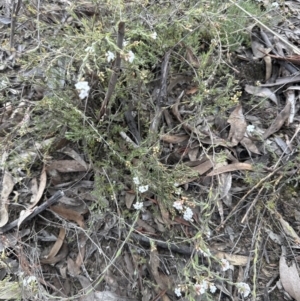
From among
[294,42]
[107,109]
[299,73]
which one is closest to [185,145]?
[107,109]

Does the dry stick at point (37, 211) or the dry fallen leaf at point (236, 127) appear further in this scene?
the dry fallen leaf at point (236, 127)

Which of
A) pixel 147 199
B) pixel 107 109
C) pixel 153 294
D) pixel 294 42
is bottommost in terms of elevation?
pixel 153 294

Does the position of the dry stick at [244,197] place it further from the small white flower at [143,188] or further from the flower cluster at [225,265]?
the small white flower at [143,188]

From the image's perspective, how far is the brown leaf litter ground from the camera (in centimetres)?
174

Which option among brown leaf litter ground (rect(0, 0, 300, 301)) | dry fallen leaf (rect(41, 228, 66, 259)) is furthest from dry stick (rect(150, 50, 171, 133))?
dry fallen leaf (rect(41, 228, 66, 259))

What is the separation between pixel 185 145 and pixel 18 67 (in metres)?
1.01

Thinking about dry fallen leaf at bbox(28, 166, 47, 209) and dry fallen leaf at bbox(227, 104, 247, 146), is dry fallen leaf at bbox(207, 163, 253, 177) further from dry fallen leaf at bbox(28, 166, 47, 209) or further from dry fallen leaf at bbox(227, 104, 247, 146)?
dry fallen leaf at bbox(28, 166, 47, 209)

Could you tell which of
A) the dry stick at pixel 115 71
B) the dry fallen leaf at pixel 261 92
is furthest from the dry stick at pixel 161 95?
the dry fallen leaf at pixel 261 92

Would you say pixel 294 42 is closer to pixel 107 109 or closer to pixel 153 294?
pixel 107 109

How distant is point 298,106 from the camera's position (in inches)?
81.4

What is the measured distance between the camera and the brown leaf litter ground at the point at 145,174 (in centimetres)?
174

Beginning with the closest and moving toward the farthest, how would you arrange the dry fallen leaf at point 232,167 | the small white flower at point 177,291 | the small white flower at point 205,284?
the small white flower at point 205,284
the small white flower at point 177,291
the dry fallen leaf at point 232,167

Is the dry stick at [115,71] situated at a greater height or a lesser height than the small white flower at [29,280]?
greater

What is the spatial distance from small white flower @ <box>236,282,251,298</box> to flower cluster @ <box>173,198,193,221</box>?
324mm
